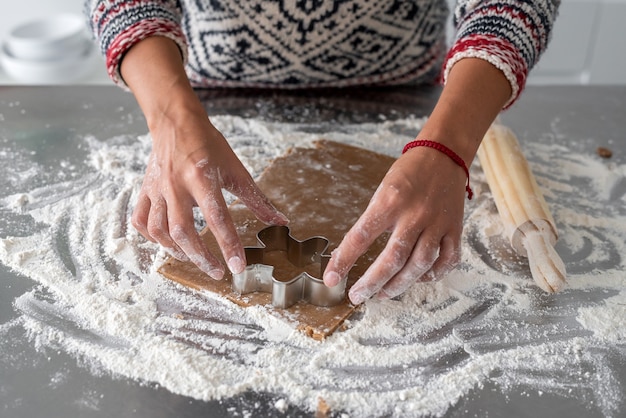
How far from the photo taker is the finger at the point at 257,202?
110cm

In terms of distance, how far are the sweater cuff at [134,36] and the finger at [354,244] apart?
1.89 feet

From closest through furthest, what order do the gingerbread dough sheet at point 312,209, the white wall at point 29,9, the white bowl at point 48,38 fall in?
the gingerbread dough sheet at point 312,209 < the white bowl at point 48,38 < the white wall at point 29,9

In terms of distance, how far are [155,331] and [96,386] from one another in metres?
0.12

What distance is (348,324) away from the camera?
3.42 feet

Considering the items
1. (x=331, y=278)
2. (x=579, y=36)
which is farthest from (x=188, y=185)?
(x=579, y=36)

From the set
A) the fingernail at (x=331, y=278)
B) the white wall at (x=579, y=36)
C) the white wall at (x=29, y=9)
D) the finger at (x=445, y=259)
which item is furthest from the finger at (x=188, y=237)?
the white wall at (x=579, y=36)

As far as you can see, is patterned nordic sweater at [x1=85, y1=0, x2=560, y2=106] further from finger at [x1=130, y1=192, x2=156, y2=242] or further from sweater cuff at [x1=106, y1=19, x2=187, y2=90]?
finger at [x1=130, y1=192, x2=156, y2=242]

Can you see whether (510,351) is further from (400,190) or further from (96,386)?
(96,386)

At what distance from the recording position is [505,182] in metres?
1.31

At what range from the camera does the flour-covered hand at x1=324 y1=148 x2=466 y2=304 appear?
3.24 ft

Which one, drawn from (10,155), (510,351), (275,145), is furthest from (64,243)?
(510,351)

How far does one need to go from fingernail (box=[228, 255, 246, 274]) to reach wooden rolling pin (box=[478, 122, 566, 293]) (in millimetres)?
491

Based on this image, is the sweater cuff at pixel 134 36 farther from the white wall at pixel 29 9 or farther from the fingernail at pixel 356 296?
the white wall at pixel 29 9

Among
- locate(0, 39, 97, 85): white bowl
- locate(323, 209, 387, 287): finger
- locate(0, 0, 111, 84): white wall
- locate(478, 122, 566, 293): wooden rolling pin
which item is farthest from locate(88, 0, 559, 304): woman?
locate(0, 0, 111, 84): white wall
